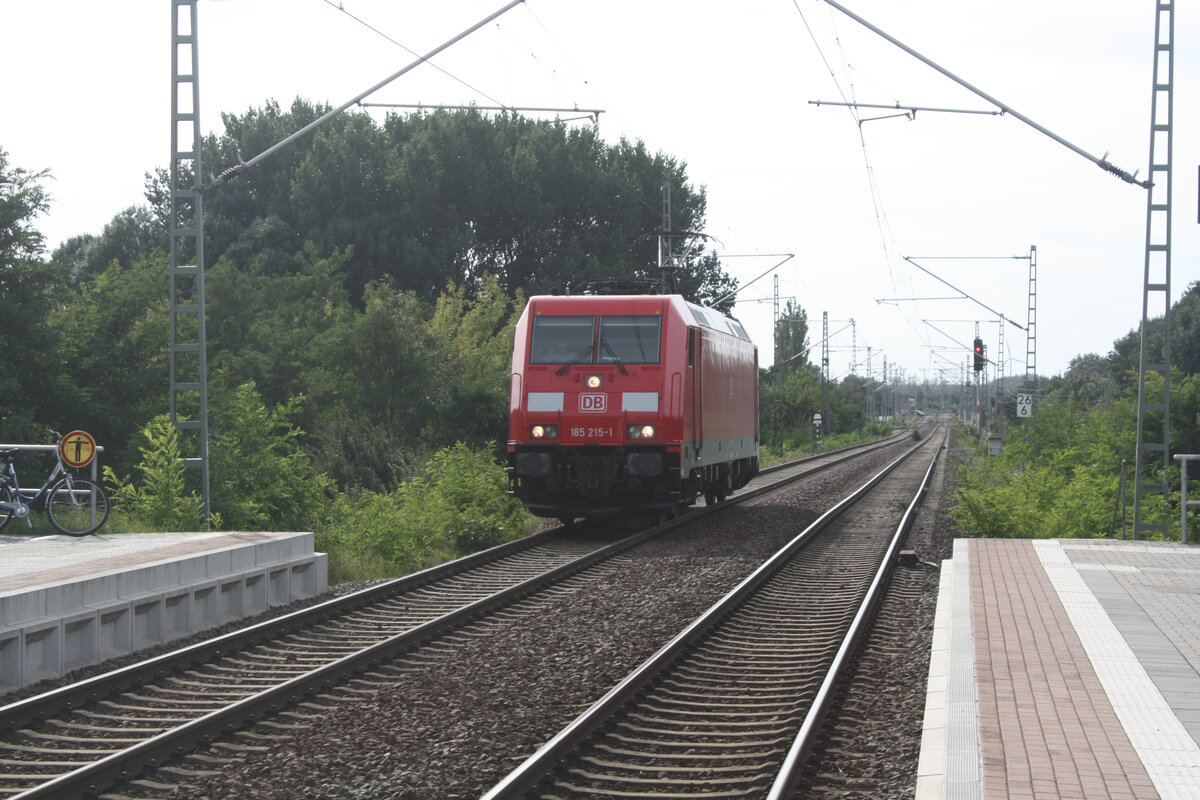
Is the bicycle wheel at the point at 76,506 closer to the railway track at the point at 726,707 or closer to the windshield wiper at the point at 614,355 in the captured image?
the railway track at the point at 726,707

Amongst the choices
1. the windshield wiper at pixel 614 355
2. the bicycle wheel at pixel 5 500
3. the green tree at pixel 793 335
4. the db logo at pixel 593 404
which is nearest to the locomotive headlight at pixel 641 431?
the db logo at pixel 593 404

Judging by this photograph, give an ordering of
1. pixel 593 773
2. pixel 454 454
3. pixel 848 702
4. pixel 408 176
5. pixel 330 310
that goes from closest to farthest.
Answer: pixel 593 773
pixel 848 702
pixel 454 454
pixel 330 310
pixel 408 176

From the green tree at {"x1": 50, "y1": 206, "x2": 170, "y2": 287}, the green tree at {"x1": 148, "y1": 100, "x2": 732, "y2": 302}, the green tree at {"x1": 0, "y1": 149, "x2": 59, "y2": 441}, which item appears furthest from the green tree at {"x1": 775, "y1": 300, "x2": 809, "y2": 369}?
the green tree at {"x1": 0, "y1": 149, "x2": 59, "y2": 441}

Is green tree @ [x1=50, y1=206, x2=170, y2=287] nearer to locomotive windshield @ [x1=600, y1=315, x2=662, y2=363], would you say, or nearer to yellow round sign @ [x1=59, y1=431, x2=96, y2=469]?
locomotive windshield @ [x1=600, y1=315, x2=662, y2=363]

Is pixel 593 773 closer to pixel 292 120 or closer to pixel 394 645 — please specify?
pixel 394 645

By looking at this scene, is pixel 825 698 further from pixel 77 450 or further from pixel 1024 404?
pixel 1024 404

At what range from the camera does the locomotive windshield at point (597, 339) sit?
60.3 ft

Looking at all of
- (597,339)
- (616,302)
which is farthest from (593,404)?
(616,302)

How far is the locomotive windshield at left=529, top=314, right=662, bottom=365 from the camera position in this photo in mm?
18375

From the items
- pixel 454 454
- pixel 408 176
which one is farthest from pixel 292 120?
pixel 454 454

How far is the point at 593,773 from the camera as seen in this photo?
21.5 feet

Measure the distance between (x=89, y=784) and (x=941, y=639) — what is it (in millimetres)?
5690

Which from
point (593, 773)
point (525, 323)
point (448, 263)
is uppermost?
point (448, 263)

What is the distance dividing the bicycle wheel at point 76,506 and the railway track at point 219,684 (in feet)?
10.4
